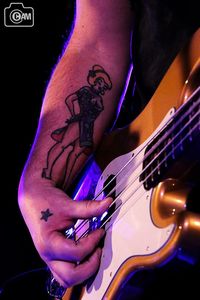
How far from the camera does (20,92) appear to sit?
185cm

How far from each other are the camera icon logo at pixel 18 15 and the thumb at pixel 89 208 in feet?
3.65

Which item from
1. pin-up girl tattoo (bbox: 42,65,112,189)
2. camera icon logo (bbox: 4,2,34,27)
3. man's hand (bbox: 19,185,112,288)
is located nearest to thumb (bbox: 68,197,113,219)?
man's hand (bbox: 19,185,112,288)

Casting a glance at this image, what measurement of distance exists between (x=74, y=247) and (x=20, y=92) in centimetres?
111

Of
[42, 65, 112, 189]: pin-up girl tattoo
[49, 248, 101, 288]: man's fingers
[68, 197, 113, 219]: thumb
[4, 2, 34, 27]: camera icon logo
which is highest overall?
[4, 2, 34, 27]: camera icon logo

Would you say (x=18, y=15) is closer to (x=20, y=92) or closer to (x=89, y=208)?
(x=20, y=92)

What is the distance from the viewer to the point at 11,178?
191cm

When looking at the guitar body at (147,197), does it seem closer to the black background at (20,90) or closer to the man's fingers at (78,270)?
the man's fingers at (78,270)

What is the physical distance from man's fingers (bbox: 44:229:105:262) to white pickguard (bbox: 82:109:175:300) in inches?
1.1

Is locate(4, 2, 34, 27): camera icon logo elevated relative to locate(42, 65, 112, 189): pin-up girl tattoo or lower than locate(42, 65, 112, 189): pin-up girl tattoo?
elevated

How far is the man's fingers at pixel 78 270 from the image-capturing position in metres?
0.90

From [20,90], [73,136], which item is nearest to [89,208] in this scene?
[73,136]

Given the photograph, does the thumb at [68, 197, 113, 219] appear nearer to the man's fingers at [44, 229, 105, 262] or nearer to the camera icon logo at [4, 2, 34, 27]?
the man's fingers at [44, 229, 105, 262]

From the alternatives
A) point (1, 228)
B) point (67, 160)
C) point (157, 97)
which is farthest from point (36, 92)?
point (157, 97)

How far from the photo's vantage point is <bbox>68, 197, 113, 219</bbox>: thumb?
0.89 meters
